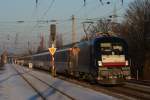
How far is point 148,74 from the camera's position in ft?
151

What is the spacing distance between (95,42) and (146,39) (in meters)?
20.7

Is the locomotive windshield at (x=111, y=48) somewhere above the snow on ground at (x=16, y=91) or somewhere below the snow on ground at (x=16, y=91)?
above

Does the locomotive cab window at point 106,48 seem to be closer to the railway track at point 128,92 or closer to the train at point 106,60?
the train at point 106,60

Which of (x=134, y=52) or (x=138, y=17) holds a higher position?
(x=138, y=17)

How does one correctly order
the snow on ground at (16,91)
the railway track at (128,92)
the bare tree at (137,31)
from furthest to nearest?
the bare tree at (137,31)
the snow on ground at (16,91)
the railway track at (128,92)

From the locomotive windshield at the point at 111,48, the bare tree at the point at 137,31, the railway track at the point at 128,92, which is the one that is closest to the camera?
the railway track at the point at 128,92

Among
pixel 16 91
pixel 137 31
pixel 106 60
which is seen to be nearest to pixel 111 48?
Answer: pixel 106 60

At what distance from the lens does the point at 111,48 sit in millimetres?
30516

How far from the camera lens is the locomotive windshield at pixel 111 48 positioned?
30.4m

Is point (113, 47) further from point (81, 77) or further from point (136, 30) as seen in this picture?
point (136, 30)

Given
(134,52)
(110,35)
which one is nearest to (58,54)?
(134,52)

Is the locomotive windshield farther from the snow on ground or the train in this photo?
the snow on ground

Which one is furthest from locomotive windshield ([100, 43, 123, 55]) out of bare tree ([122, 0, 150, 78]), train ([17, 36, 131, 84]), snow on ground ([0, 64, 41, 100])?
bare tree ([122, 0, 150, 78])

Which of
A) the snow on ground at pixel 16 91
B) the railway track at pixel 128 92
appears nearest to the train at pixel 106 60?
the railway track at pixel 128 92
